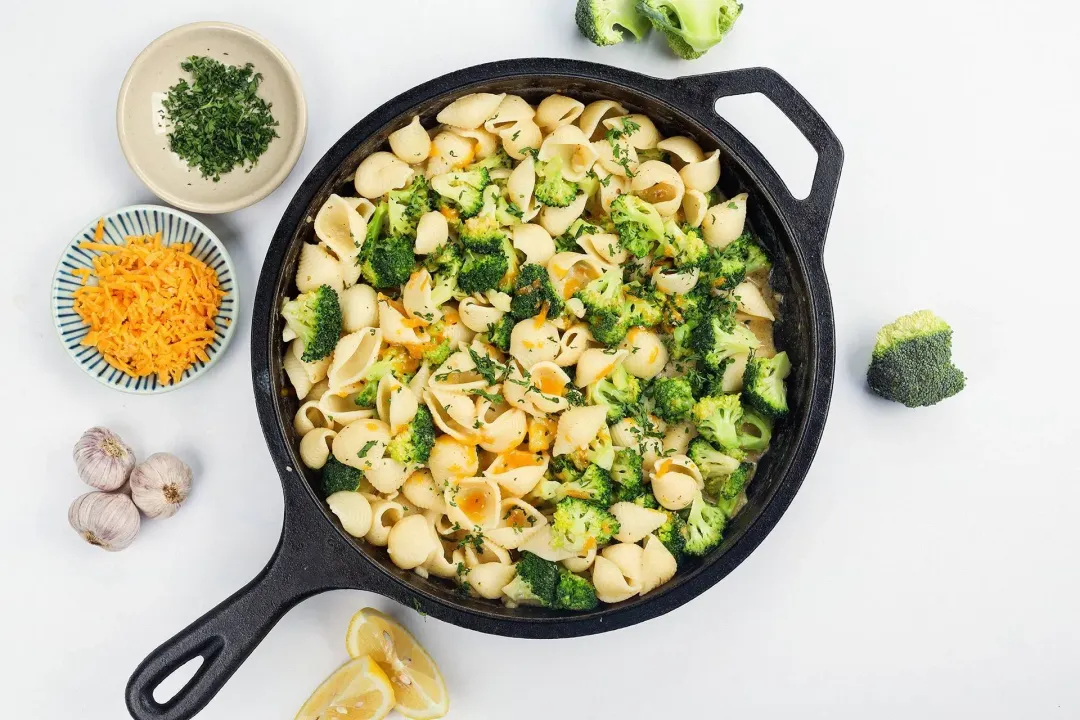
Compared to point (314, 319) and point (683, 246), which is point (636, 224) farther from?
point (314, 319)

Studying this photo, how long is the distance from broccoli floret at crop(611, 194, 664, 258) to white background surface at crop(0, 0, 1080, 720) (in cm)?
67

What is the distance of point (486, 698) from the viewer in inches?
111

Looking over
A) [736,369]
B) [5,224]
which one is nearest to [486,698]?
[736,369]

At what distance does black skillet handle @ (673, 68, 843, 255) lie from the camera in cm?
236

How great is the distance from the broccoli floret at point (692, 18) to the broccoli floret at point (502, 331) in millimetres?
1058

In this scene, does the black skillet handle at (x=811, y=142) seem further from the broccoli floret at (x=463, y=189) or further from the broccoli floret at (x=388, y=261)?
the broccoli floret at (x=388, y=261)

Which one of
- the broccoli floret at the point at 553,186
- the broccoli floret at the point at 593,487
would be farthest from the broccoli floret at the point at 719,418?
the broccoli floret at the point at 553,186

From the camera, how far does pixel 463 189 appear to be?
2.34m

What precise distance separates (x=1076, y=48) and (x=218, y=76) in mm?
3001

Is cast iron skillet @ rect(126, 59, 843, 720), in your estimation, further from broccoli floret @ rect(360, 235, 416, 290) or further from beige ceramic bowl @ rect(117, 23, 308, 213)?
beige ceramic bowl @ rect(117, 23, 308, 213)

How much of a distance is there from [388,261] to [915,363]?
1.71 metres

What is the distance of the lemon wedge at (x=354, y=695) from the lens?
262cm

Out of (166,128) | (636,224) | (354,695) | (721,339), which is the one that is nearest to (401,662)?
(354,695)

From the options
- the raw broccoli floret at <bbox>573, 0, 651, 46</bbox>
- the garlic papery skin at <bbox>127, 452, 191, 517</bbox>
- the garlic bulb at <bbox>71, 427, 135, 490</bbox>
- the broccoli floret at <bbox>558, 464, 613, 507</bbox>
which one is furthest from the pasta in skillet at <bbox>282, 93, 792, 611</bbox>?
the garlic bulb at <bbox>71, 427, 135, 490</bbox>
